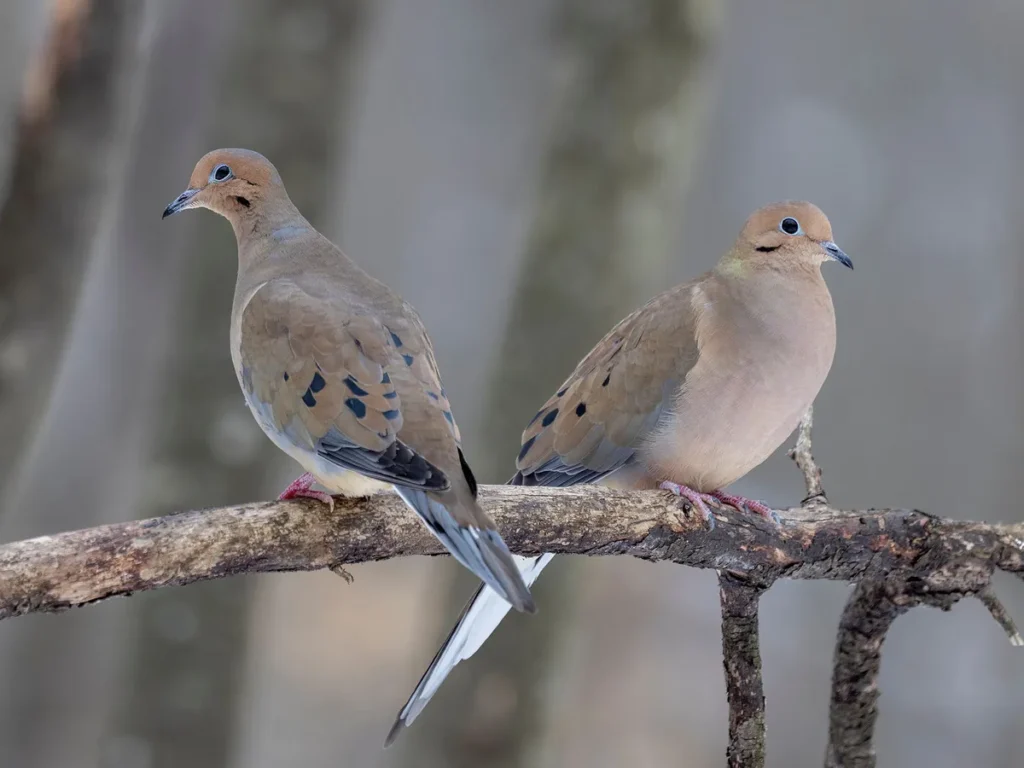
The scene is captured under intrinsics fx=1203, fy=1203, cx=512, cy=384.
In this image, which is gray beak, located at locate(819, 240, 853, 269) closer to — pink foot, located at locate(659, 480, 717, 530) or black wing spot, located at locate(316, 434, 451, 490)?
pink foot, located at locate(659, 480, 717, 530)

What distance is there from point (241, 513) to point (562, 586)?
2631 millimetres

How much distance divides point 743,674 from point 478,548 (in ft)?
2.96

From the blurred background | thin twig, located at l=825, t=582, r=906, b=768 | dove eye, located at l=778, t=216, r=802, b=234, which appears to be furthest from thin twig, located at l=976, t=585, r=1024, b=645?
the blurred background

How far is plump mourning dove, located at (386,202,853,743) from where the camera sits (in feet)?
9.50

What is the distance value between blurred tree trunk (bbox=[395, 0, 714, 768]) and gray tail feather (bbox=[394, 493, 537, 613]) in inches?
99.7

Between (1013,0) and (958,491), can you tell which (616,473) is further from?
(1013,0)

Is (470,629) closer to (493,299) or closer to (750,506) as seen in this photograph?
(750,506)

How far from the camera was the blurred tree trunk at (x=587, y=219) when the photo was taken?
4691mm

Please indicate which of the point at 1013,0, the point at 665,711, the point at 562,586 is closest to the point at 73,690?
the point at 562,586

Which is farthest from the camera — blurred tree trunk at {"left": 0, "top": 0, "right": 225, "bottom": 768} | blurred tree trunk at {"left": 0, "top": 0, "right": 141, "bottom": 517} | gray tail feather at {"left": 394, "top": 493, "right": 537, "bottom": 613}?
blurred tree trunk at {"left": 0, "top": 0, "right": 225, "bottom": 768}

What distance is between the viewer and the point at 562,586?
4715mm

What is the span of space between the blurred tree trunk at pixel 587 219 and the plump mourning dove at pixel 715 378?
1.71 metres

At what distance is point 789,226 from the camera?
297 centimetres

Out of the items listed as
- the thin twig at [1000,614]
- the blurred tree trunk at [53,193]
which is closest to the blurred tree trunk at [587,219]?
the blurred tree trunk at [53,193]
